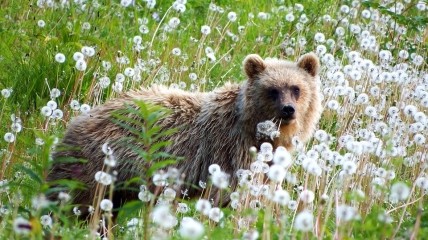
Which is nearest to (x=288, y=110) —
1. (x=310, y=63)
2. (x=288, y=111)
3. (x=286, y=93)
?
(x=288, y=111)

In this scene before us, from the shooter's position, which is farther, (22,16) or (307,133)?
(22,16)

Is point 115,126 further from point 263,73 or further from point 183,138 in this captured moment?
point 263,73

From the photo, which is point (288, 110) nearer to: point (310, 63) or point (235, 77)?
point (310, 63)

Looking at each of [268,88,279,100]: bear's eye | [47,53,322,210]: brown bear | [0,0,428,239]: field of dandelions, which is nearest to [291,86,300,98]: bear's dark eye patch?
[47,53,322,210]: brown bear

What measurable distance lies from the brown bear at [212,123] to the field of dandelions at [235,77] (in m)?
0.17

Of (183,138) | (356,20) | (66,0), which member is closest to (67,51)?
(66,0)

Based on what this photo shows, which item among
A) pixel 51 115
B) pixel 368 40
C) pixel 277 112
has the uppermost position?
pixel 368 40

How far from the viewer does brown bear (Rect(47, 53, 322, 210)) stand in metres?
7.61

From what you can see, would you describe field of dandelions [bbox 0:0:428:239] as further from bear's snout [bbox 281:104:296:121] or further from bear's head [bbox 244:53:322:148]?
bear's snout [bbox 281:104:296:121]

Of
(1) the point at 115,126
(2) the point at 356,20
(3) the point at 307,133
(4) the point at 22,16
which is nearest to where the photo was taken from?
(1) the point at 115,126

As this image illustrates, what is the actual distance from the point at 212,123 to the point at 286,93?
0.65 m

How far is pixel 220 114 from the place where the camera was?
805 cm

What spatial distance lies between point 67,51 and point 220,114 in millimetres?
2169

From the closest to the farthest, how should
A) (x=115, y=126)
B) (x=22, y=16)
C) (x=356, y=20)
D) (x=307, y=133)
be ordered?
(x=115, y=126) → (x=307, y=133) → (x=22, y=16) → (x=356, y=20)
